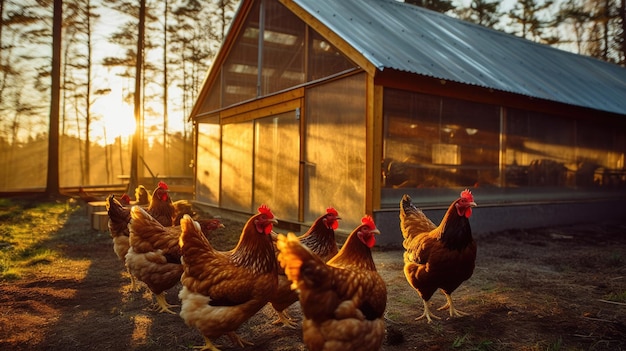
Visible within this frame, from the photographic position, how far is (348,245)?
3.34m

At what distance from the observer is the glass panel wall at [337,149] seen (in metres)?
8.03

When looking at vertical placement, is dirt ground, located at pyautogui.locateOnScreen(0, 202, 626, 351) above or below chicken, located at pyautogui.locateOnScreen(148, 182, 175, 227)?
below

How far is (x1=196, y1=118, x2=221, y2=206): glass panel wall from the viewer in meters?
13.5

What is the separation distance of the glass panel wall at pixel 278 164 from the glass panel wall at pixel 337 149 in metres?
0.52

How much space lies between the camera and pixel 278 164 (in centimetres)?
1047

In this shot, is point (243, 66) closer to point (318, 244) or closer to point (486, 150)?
point (486, 150)

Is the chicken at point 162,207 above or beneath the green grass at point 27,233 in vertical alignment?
above

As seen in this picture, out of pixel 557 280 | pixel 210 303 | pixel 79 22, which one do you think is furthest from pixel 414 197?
pixel 79 22

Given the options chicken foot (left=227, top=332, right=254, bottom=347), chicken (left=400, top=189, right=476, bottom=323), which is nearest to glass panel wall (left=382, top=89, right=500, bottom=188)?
chicken (left=400, top=189, right=476, bottom=323)

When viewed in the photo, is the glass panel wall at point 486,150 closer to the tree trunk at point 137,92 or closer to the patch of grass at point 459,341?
the patch of grass at point 459,341

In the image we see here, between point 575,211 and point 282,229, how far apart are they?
9.23 meters

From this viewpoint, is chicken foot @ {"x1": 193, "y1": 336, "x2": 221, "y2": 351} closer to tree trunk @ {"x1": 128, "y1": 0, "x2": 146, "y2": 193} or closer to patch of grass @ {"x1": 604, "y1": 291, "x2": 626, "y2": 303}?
patch of grass @ {"x1": 604, "y1": 291, "x2": 626, "y2": 303}

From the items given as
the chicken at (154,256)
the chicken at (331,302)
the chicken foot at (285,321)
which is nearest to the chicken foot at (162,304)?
the chicken at (154,256)

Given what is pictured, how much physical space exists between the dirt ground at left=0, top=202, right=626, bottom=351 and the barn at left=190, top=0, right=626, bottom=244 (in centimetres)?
236
